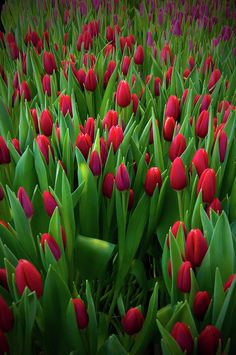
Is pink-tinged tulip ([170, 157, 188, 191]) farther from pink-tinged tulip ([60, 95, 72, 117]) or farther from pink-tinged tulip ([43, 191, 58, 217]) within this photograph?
pink-tinged tulip ([60, 95, 72, 117])

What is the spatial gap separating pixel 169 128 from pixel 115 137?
0.46ft

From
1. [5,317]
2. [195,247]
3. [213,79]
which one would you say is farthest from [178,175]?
[213,79]

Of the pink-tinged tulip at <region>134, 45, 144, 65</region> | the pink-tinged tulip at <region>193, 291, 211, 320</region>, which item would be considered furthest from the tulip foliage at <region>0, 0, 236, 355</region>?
the pink-tinged tulip at <region>134, 45, 144, 65</region>

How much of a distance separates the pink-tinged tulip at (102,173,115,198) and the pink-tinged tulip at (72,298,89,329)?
29cm

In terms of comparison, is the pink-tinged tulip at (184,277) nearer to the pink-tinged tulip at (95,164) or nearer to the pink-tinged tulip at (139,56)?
the pink-tinged tulip at (95,164)

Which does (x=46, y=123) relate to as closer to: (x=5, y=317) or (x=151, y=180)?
(x=151, y=180)

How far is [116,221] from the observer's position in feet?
3.19

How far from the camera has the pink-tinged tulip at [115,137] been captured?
0.99 m

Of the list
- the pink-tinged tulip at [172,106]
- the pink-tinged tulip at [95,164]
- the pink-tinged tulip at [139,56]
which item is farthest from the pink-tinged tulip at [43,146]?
the pink-tinged tulip at [139,56]

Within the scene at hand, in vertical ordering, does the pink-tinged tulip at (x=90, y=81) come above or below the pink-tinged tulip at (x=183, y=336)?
above

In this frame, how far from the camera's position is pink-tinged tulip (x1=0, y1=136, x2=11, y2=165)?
36.8 inches

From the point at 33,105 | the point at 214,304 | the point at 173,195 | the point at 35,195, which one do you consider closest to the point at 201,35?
the point at 33,105

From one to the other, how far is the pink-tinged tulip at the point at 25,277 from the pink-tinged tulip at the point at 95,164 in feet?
0.97

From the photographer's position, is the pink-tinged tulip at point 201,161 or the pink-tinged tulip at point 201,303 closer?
the pink-tinged tulip at point 201,303
